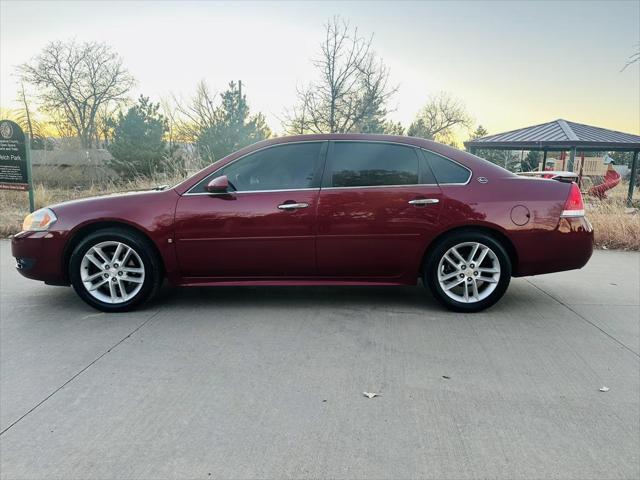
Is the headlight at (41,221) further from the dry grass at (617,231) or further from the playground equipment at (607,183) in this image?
the playground equipment at (607,183)

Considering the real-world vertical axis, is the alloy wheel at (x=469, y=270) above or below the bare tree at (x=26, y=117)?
below

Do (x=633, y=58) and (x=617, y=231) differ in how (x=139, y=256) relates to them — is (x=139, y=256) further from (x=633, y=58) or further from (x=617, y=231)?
(x=633, y=58)

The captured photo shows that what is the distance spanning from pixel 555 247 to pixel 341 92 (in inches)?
550

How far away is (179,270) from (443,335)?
242cm

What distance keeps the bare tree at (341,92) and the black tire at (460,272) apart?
13615 mm

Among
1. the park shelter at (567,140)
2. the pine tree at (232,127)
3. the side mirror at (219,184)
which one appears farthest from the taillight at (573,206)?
the pine tree at (232,127)

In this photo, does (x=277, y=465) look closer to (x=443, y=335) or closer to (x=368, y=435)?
(x=368, y=435)

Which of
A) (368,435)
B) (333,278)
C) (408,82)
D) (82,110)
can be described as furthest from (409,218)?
(82,110)

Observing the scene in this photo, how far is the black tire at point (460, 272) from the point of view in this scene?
3898mm

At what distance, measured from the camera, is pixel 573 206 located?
3.92 meters

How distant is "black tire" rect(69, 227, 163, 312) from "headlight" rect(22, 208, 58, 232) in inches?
13.0

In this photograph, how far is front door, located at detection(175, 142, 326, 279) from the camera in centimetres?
387

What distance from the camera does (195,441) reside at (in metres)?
2.12

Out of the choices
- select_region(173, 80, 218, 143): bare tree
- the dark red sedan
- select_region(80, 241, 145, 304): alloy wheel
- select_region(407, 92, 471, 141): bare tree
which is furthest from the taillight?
select_region(407, 92, 471, 141): bare tree
